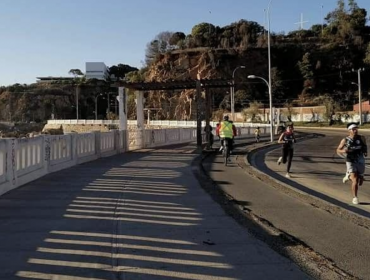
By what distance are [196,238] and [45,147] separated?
873 centimetres

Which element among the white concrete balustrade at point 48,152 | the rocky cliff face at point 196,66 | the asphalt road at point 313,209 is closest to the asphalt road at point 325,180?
the asphalt road at point 313,209

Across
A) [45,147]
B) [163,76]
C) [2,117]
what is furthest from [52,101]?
[45,147]

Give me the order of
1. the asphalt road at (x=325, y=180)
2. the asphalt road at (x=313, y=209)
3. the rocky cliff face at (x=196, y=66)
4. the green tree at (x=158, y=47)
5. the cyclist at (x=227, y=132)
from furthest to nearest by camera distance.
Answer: the green tree at (x=158, y=47) < the rocky cliff face at (x=196, y=66) < the cyclist at (x=227, y=132) < the asphalt road at (x=325, y=180) < the asphalt road at (x=313, y=209)

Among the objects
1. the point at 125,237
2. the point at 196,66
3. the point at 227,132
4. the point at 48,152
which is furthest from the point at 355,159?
the point at 196,66

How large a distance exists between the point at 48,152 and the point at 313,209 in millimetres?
8270

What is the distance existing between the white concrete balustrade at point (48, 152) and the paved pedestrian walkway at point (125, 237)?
0.55 meters

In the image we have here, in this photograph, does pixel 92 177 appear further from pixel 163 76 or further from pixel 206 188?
pixel 163 76

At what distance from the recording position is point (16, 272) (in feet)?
17.7

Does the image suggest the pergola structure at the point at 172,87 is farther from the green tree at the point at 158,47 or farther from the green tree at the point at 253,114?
the green tree at the point at 158,47

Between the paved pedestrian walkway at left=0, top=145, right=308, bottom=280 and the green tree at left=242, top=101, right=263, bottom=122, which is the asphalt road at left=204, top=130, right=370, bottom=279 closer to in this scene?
the paved pedestrian walkway at left=0, top=145, right=308, bottom=280

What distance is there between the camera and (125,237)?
275 inches

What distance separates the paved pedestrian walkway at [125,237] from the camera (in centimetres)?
546

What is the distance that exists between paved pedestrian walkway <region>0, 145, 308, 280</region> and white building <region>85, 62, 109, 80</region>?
575 ft

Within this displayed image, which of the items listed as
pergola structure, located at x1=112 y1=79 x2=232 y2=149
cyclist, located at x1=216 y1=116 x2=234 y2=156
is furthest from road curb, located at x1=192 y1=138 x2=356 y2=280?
pergola structure, located at x1=112 y1=79 x2=232 y2=149
